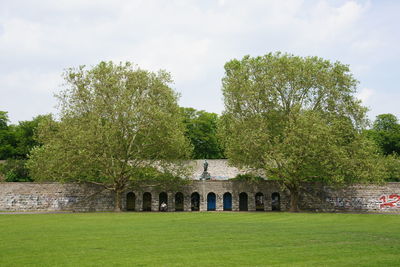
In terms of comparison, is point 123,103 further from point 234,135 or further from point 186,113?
point 186,113

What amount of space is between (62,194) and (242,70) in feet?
96.6

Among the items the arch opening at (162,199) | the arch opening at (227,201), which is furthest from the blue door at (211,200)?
the arch opening at (162,199)

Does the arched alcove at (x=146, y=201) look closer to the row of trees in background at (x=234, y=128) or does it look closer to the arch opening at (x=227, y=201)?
the row of trees in background at (x=234, y=128)

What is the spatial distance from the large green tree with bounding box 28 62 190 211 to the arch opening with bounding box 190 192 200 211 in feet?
20.6

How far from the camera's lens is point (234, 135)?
4731cm

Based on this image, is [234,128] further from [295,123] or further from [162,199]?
[162,199]

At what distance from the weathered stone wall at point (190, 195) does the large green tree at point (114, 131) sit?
3866 millimetres

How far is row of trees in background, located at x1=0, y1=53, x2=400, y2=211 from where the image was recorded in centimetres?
4378

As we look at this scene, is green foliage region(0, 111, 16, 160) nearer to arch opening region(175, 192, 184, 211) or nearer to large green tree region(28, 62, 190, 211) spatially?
large green tree region(28, 62, 190, 211)

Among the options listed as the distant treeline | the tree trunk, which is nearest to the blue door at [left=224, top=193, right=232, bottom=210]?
the tree trunk

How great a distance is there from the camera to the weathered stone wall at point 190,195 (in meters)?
50.3

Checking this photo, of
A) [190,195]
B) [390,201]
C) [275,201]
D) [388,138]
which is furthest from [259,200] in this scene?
[388,138]

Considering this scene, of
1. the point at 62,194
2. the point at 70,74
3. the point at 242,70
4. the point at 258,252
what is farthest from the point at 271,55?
the point at 258,252

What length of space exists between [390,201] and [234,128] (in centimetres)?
2227
